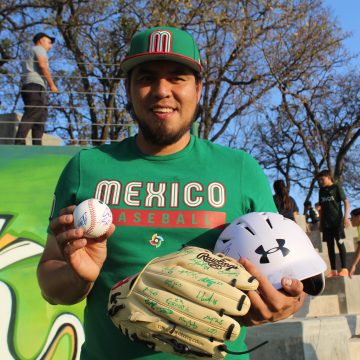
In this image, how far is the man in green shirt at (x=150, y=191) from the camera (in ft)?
6.73

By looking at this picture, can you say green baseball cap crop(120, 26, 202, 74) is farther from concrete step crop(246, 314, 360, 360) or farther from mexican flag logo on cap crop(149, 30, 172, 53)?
concrete step crop(246, 314, 360, 360)

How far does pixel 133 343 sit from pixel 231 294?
1.60 ft

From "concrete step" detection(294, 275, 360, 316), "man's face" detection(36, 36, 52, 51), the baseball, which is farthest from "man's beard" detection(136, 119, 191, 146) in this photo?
"man's face" detection(36, 36, 52, 51)

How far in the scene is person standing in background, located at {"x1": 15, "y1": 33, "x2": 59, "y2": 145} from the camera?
28.7 ft

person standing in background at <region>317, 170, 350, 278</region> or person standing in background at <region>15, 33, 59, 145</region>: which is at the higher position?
person standing in background at <region>15, 33, 59, 145</region>

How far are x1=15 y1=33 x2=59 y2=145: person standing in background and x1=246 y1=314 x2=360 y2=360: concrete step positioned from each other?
531cm

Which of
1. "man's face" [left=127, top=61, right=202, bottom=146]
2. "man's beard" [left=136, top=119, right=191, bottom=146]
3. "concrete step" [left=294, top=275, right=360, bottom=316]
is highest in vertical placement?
"man's face" [left=127, top=61, right=202, bottom=146]

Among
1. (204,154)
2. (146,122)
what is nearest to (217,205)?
(204,154)

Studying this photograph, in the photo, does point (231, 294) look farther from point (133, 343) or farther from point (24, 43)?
point (24, 43)

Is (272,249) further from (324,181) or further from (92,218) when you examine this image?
(324,181)

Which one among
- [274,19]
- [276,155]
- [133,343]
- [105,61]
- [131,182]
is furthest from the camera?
[276,155]

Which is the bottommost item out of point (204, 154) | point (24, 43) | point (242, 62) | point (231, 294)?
point (231, 294)

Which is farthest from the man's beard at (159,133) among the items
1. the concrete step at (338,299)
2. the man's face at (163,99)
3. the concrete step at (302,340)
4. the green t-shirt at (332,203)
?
the green t-shirt at (332,203)

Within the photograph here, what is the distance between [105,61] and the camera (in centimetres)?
2133
